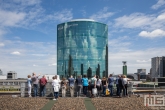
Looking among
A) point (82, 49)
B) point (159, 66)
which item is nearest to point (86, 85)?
point (82, 49)

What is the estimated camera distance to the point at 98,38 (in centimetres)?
8350

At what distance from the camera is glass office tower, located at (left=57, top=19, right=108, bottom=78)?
81.6 meters

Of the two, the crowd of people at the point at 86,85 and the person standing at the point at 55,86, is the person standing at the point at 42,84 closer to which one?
the crowd of people at the point at 86,85

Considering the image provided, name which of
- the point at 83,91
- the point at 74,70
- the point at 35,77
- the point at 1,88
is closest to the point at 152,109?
the point at 83,91

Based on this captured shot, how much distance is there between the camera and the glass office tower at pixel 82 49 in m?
81.6

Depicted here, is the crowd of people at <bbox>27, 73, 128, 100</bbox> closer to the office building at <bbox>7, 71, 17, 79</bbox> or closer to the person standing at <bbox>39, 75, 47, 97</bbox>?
the person standing at <bbox>39, 75, 47, 97</bbox>

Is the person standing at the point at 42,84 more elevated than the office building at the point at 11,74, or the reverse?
the person standing at the point at 42,84

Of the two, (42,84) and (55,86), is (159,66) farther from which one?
(55,86)


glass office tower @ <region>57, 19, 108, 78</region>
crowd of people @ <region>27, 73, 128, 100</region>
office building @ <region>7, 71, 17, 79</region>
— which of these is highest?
glass office tower @ <region>57, 19, 108, 78</region>

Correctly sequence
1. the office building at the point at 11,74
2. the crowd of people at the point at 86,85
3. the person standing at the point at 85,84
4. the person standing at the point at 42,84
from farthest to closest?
the office building at the point at 11,74
the person standing at the point at 85,84
the person standing at the point at 42,84
the crowd of people at the point at 86,85

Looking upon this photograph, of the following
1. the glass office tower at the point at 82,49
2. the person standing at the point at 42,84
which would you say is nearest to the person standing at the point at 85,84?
the person standing at the point at 42,84

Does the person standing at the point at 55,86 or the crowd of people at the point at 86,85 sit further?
the crowd of people at the point at 86,85

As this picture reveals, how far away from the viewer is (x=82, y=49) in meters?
81.6

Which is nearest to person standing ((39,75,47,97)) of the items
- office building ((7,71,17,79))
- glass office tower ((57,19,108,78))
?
glass office tower ((57,19,108,78))
